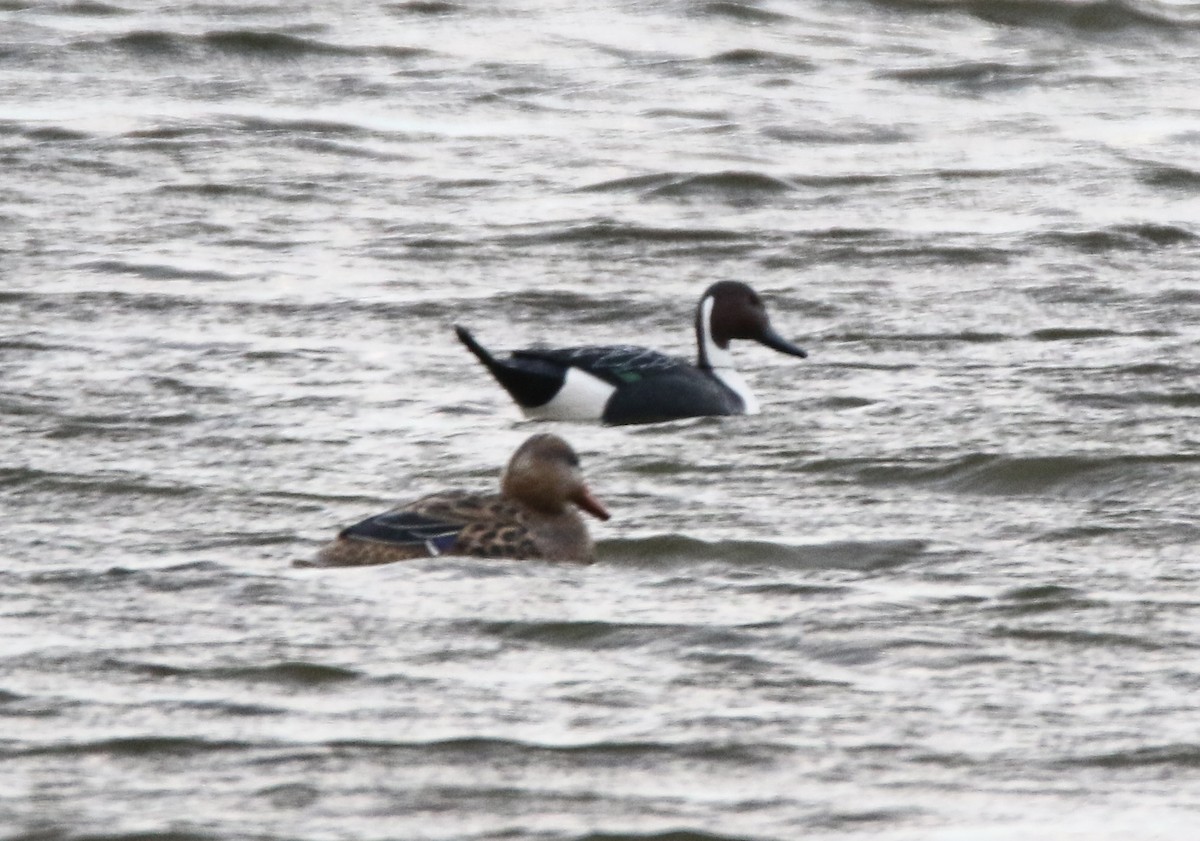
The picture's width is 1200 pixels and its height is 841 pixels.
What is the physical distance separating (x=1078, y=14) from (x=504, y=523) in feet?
52.4

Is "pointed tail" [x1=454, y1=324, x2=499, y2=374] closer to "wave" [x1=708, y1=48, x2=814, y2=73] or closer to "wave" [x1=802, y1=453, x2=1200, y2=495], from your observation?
"wave" [x1=802, y1=453, x2=1200, y2=495]

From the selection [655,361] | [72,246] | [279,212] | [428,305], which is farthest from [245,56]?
[655,361]

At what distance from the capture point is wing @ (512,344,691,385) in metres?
12.3

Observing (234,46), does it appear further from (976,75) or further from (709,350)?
(709,350)

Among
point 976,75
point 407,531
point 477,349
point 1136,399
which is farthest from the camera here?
point 976,75

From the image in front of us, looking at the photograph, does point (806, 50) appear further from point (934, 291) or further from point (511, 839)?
point (511, 839)

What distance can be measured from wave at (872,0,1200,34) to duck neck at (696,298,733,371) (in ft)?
39.2

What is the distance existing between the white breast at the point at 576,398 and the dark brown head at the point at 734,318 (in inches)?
30.0

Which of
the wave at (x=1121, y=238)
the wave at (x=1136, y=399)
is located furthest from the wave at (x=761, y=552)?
the wave at (x=1121, y=238)

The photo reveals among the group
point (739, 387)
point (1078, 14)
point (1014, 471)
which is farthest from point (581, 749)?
point (1078, 14)

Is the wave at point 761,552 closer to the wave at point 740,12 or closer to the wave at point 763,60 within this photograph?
the wave at point 763,60

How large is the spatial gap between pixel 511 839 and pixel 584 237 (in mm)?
10009

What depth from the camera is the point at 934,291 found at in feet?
49.5

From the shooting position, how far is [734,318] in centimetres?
1301
